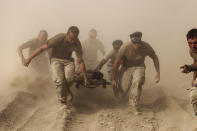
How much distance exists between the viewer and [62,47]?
245 inches

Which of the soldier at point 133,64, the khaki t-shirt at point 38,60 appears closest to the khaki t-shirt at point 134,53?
the soldier at point 133,64

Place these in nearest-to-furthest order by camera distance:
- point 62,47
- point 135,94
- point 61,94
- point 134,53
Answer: point 61,94 < point 135,94 < point 62,47 < point 134,53

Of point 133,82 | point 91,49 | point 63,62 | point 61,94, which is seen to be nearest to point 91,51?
point 91,49

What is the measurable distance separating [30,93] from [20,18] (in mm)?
10079

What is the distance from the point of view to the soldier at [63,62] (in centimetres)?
579

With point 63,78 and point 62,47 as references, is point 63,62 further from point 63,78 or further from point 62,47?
point 63,78

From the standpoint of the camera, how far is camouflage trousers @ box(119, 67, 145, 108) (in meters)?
6.05

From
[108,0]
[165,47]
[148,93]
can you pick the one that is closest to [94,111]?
[148,93]

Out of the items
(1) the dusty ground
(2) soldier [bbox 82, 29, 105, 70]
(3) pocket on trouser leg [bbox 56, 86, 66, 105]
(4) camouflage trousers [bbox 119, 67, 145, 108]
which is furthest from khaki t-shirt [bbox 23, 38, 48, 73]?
(3) pocket on trouser leg [bbox 56, 86, 66, 105]

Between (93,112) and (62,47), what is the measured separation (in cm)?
134

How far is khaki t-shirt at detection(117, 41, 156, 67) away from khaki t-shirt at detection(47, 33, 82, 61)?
0.86m

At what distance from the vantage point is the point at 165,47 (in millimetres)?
14664

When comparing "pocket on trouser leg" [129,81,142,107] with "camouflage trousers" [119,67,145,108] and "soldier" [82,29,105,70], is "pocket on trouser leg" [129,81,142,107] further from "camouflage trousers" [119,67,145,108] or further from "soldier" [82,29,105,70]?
"soldier" [82,29,105,70]

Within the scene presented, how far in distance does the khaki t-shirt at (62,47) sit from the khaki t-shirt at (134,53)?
859 millimetres
